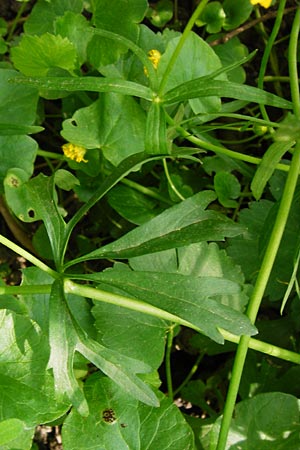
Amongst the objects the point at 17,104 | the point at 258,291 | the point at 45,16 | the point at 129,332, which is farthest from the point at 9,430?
the point at 45,16

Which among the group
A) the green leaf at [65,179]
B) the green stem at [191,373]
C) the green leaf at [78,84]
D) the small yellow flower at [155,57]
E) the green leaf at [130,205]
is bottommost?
the green stem at [191,373]

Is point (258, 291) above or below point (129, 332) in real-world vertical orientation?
above

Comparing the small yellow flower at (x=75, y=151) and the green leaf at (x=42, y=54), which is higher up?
the green leaf at (x=42, y=54)

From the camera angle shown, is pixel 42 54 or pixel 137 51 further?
pixel 42 54

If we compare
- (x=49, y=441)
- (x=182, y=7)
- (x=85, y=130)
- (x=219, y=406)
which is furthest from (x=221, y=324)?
(x=182, y=7)

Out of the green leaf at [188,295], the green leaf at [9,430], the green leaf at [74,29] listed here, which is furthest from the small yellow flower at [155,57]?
the green leaf at [9,430]

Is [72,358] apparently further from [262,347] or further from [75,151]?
[75,151]

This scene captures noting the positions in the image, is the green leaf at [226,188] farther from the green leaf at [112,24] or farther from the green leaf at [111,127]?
the green leaf at [112,24]
